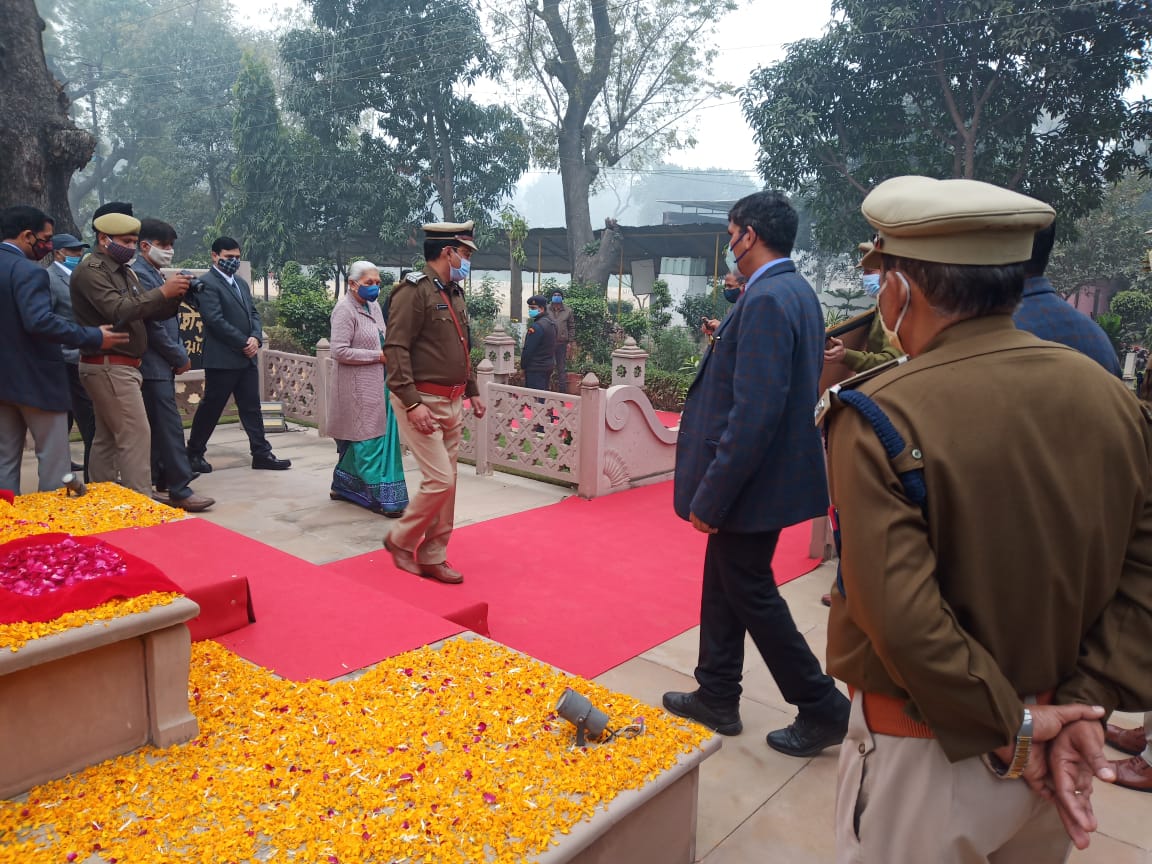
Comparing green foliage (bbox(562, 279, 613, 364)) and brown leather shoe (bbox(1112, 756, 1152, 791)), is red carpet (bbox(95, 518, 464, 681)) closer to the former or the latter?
brown leather shoe (bbox(1112, 756, 1152, 791))

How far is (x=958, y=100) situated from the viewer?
A: 16.7 meters

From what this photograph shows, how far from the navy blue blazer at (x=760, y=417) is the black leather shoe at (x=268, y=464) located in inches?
197

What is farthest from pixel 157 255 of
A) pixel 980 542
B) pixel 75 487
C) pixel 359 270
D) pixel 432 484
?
pixel 980 542

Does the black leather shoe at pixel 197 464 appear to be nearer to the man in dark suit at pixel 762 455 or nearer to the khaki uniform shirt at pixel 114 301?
the khaki uniform shirt at pixel 114 301

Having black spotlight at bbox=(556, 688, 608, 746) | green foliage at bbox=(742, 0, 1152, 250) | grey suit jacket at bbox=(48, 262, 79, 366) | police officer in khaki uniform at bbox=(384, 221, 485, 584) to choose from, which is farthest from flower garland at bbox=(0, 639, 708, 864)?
green foliage at bbox=(742, 0, 1152, 250)

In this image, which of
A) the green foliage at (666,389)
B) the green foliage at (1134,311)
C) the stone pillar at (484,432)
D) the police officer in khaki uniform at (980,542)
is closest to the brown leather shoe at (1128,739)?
the police officer in khaki uniform at (980,542)

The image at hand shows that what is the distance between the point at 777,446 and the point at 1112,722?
1.79 meters

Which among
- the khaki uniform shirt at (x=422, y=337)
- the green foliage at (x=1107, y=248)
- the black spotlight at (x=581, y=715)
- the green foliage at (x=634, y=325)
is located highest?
the green foliage at (x=1107, y=248)

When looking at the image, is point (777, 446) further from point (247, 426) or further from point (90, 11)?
point (90, 11)

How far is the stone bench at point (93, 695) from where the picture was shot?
76.7 inches

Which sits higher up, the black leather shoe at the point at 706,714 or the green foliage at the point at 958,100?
the green foliage at the point at 958,100

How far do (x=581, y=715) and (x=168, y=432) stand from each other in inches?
164

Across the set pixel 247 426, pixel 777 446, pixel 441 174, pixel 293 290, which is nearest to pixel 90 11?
pixel 441 174

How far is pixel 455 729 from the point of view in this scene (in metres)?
2.29
